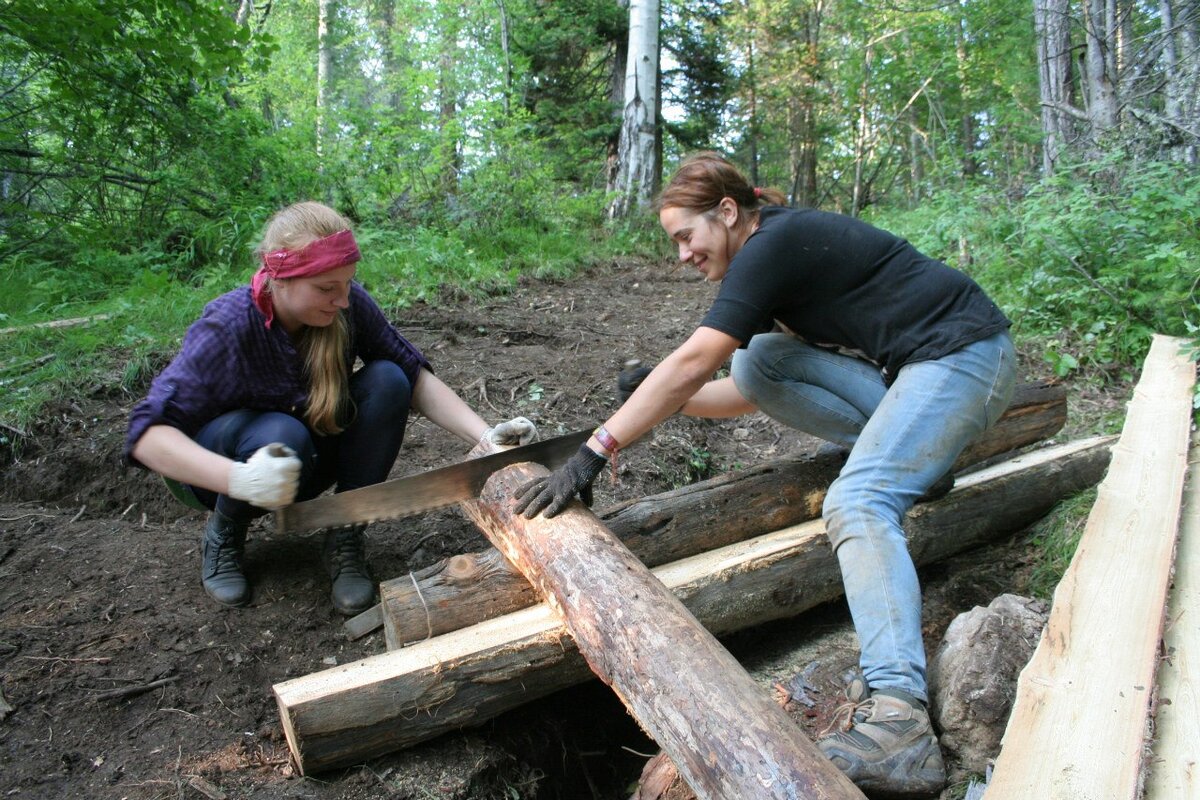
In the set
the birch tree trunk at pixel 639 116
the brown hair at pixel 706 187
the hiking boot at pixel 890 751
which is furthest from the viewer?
the birch tree trunk at pixel 639 116

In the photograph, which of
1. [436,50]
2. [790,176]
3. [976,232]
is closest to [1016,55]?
[790,176]

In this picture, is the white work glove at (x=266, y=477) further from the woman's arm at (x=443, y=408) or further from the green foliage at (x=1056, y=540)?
the green foliage at (x=1056, y=540)

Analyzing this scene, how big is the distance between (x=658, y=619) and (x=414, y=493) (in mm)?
1185

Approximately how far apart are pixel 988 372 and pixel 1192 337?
3.57 metres

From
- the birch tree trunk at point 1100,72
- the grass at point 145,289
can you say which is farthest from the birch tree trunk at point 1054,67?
the grass at point 145,289

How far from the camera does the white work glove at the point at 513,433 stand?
2965 millimetres

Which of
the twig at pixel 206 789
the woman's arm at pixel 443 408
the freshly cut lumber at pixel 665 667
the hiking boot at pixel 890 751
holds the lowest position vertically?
the twig at pixel 206 789

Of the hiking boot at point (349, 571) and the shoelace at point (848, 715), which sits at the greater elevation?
the hiking boot at point (349, 571)

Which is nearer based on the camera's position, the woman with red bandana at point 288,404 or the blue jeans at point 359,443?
the woman with red bandana at point 288,404

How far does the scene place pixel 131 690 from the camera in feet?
8.10

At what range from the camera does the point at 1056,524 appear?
3.46 meters

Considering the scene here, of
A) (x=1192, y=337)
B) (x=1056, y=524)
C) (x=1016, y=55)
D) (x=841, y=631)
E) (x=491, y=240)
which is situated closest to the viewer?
(x=841, y=631)

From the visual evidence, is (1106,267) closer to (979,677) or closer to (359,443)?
(979,677)

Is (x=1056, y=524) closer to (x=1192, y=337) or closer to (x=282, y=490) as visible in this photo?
(x=1192, y=337)
